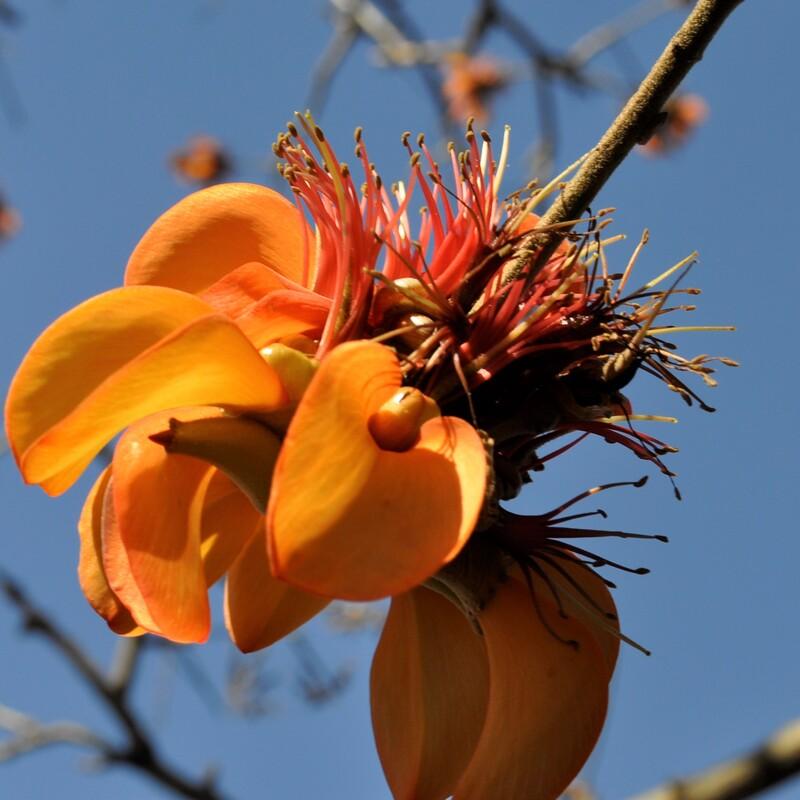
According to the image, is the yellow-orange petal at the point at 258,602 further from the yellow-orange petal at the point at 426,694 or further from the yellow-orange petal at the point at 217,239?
the yellow-orange petal at the point at 217,239

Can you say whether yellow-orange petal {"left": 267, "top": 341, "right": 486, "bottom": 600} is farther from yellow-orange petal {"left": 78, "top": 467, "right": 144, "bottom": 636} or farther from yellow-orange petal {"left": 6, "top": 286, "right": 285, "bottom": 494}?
yellow-orange petal {"left": 78, "top": 467, "right": 144, "bottom": 636}

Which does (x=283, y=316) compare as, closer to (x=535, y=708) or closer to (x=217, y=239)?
(x=217, y=239)

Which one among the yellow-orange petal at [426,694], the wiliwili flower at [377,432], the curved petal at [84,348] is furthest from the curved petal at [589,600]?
the curved petal at [84,348]

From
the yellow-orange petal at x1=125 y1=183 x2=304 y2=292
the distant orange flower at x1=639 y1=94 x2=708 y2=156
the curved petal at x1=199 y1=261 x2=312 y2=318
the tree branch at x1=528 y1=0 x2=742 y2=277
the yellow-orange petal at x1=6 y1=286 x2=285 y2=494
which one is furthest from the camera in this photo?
the distant orange flower at x1=639 y1=94 x2=708 y2=156

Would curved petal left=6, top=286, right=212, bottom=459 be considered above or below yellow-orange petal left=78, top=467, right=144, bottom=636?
above

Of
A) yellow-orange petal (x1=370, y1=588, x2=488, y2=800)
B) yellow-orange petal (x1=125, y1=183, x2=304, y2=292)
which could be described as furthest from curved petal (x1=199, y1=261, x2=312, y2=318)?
yellow-orange petal (x1=370, y1=588, x2=488, y2=800)

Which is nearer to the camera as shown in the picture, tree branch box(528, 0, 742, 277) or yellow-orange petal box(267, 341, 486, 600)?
yellow-orange petal box(267, 341, 486, 600)
